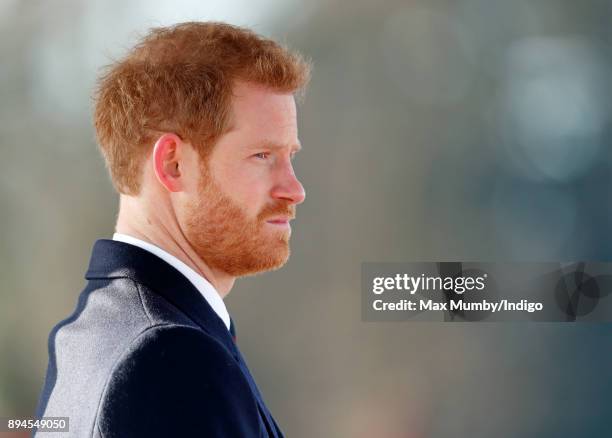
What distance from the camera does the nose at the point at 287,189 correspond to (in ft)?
4.94

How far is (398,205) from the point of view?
6.54 m

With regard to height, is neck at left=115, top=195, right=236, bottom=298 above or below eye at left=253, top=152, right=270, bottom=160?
below

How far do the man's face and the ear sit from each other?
41mm

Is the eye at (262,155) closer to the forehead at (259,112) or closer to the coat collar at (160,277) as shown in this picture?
the forehead at (259,112)

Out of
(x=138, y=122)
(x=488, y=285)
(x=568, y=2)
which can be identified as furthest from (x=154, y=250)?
(x=568, y=2)

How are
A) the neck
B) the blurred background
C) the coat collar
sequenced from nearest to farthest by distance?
the coat collar < the neck < the blurred background

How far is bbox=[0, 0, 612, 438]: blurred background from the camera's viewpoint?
6.32 metres

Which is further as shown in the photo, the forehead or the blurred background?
the blurred background

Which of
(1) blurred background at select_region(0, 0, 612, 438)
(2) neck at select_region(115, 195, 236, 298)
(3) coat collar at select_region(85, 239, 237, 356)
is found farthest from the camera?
(1) blurred background at select_region(0, 0, 612, 438)

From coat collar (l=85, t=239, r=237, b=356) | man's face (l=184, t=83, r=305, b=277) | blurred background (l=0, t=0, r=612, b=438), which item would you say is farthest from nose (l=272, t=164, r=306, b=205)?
blurred background (l=0, t=0, r=612, b=438)

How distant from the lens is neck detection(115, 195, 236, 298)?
142 cm

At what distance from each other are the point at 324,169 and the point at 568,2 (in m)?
2.25

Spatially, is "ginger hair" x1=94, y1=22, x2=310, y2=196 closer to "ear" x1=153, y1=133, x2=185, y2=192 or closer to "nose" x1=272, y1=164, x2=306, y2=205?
"ear" x1=153, y1=133, x2=185, y2=192

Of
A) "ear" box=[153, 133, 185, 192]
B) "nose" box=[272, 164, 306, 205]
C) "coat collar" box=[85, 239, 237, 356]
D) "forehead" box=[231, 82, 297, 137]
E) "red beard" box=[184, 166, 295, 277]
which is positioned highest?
"forehead" box=[231, 82, 297, 137]
